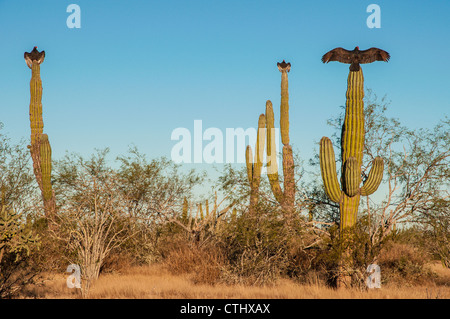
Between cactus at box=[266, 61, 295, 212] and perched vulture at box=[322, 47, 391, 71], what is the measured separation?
3.61 metres

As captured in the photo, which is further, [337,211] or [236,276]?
[337,211]

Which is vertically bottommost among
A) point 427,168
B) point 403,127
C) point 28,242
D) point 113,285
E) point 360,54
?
point 113,285

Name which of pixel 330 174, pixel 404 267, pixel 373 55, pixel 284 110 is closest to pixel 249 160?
pixel 284 110

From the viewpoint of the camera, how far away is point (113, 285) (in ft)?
40.6

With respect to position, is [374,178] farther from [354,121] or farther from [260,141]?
[260,141]

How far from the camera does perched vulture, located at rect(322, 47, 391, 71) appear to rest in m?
13.1

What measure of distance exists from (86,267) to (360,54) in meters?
9.14

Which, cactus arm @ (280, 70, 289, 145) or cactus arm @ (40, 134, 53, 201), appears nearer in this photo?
cactus arm @ (280, 70, 289, 145)

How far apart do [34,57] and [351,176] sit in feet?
45.6

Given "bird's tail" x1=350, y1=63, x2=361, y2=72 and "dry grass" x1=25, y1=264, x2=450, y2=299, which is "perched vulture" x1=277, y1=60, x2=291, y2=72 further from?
"dry grass" x1=25, y1=264, x2=450, y2=299

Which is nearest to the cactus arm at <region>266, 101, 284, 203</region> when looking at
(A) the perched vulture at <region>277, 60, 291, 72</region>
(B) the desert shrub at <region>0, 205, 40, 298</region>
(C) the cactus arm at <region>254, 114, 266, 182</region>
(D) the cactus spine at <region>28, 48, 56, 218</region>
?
(C) the cactus arm at <region>254, 114, 266, 182</region>
